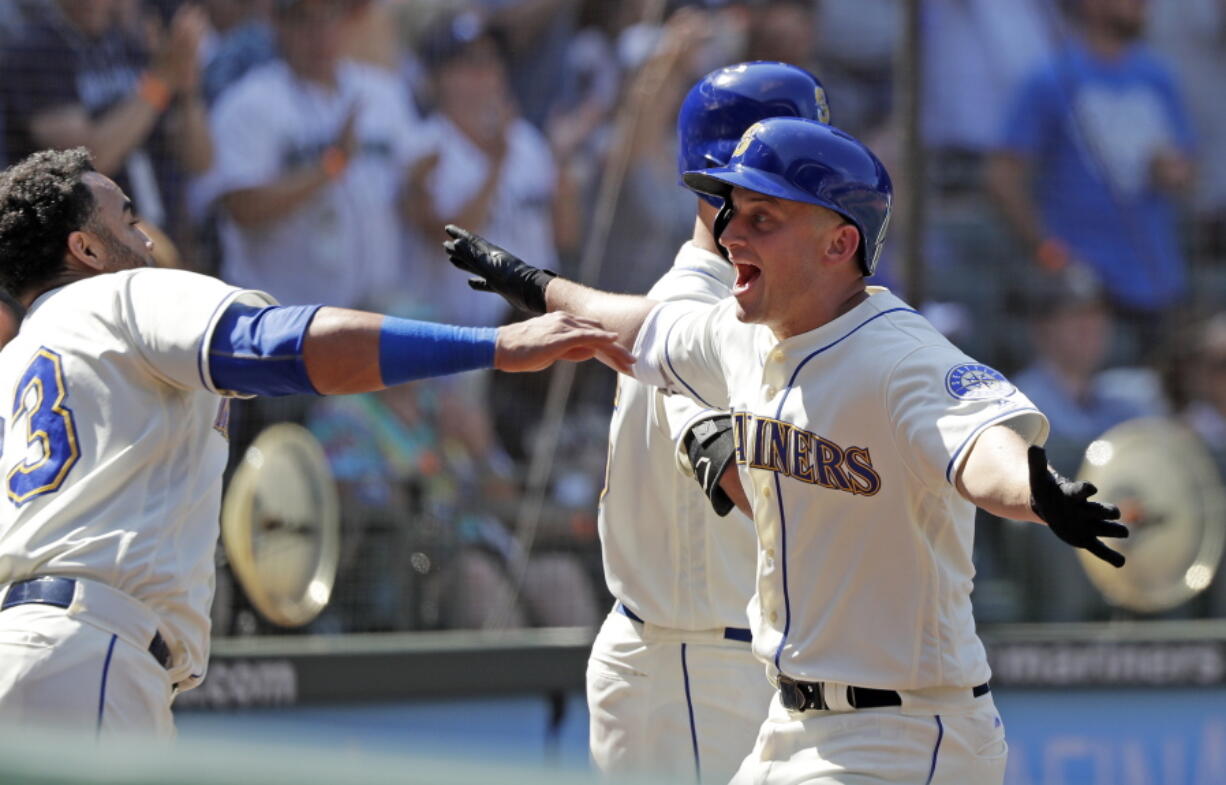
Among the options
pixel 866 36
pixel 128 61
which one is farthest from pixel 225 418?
pixel 866 36

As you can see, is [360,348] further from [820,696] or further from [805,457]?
[820,696]

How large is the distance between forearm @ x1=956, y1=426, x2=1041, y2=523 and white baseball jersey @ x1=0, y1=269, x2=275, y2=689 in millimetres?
1316

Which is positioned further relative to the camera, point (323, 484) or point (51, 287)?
point (323, 484)

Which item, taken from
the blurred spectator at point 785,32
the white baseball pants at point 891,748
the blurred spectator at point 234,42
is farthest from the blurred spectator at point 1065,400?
the white baseball pants at point 891,748

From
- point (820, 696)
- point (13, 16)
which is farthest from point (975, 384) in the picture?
point (13, 16)

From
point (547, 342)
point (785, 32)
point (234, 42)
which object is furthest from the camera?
point (785, 32)

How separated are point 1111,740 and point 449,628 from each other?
9.82 ft

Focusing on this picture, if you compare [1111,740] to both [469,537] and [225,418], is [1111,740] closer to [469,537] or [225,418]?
[469,537]

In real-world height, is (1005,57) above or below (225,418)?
above

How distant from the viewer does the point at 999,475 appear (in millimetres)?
2254

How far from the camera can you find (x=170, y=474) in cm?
290

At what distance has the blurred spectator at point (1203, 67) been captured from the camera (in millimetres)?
8406

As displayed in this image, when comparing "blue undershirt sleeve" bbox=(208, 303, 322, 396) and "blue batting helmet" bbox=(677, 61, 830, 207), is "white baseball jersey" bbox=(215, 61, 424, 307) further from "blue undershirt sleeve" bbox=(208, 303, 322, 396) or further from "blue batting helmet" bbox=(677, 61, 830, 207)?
"blue undershirt sleeve" bbox=(208, 303, 322, 396)

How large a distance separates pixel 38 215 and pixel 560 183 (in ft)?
14.5
